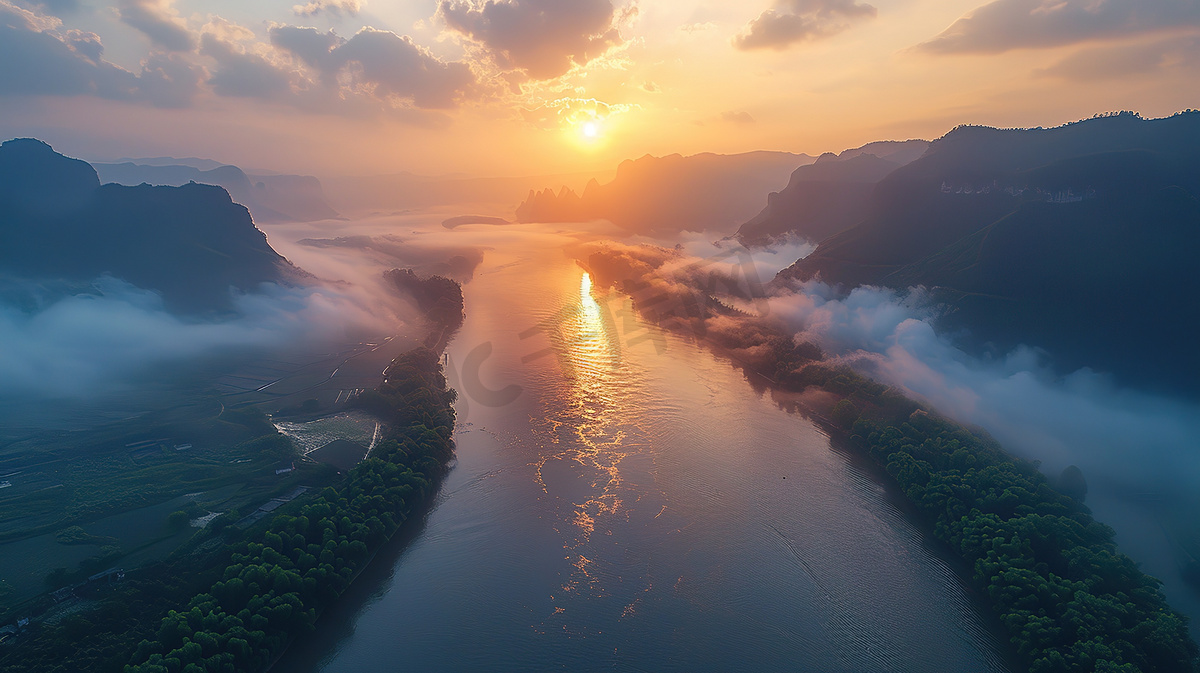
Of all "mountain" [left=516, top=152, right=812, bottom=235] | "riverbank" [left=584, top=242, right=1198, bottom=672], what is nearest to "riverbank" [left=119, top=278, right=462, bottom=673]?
"riverbank" [left=584, top=242, right=1198, bottom=672]

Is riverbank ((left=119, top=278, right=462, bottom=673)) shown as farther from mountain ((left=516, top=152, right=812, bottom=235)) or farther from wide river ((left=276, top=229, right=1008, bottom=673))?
mountain ((left=516, top=152, right=812, bottom=235))

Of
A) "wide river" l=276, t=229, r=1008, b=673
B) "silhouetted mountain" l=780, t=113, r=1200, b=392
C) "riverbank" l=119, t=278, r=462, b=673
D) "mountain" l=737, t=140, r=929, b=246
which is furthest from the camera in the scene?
"mountain" l=737, t=140, r=929, b=246

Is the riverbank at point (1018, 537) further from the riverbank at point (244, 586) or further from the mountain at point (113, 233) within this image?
the mountain at point (113, 233)

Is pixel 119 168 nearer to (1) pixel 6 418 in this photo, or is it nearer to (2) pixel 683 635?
(1) pixel 6 418

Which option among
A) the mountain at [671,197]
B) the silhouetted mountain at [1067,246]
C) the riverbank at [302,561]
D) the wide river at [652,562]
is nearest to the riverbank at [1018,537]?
the wide river at [652,562]

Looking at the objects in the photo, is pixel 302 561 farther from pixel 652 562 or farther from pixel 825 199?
pixel 825 199
